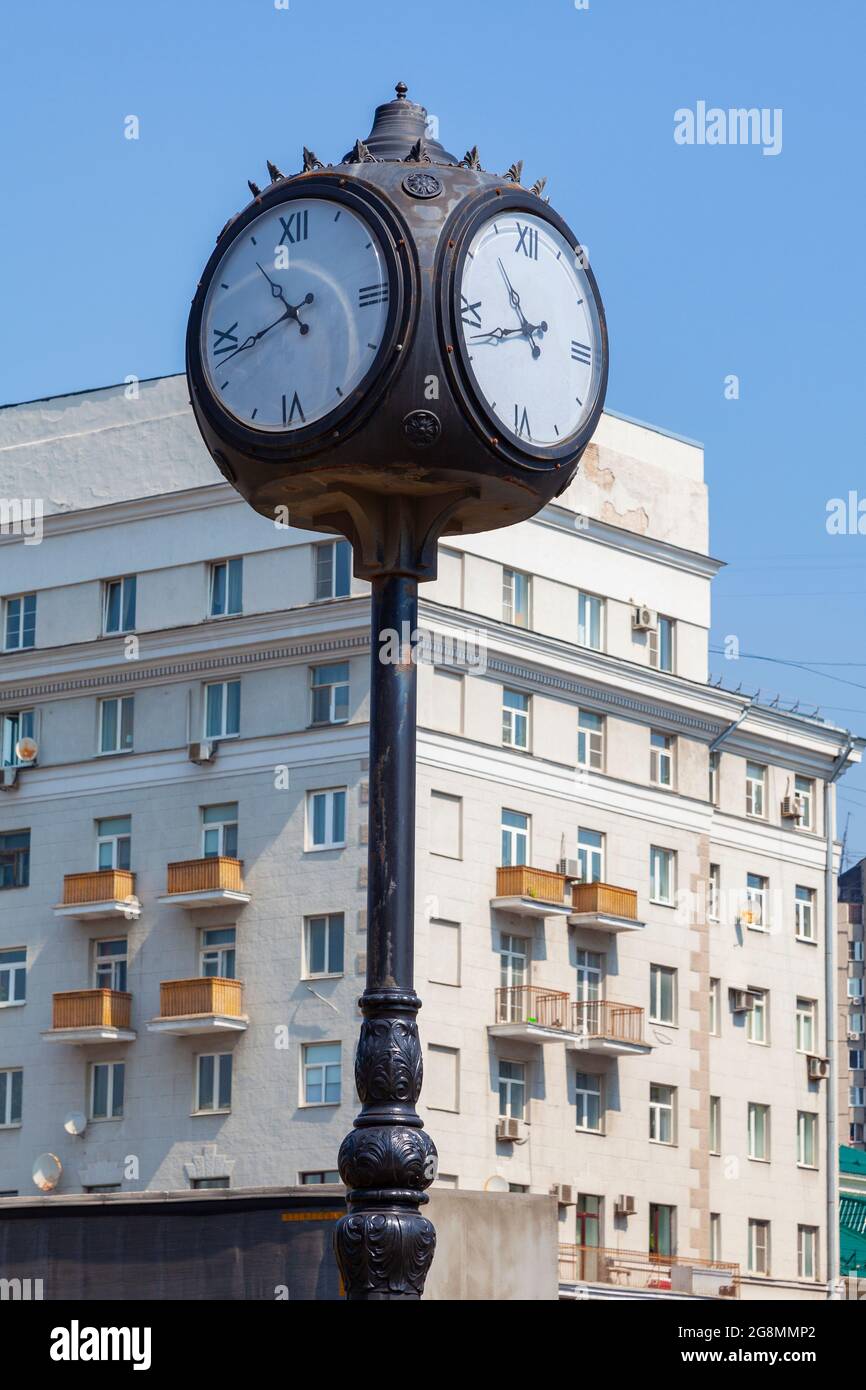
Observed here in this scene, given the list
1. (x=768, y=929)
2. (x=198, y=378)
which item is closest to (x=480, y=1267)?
(x=198, y=378)

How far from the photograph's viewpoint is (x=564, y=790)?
1969 inches

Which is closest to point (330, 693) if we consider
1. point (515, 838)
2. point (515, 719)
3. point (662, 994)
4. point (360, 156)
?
point (515, 719)

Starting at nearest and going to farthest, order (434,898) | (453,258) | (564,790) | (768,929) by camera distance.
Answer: (453,258), (434,898), (564,790), (768,929)

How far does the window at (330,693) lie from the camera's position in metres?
47.1

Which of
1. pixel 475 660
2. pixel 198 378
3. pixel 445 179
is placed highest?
pixel 475 660

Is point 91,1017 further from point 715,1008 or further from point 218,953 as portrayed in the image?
point 715,1008

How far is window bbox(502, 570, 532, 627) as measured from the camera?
49.8 m

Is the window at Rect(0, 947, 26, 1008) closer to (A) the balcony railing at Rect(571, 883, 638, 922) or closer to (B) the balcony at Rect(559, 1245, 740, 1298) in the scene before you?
(A) the balcony railing at Rect(571, 883, 638, 922)

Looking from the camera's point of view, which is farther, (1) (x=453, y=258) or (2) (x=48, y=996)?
(2) (x=48, y=996)

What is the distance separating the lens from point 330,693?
47406 mm

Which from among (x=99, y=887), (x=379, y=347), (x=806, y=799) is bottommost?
(x=379, y=347)

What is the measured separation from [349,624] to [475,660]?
9.25 feet

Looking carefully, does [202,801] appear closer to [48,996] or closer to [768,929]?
[48,996]

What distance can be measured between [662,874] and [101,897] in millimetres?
11787
